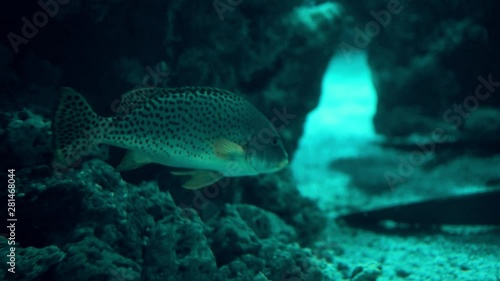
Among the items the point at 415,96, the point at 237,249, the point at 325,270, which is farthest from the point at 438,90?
the point at 237,249

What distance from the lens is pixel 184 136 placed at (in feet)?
11.8

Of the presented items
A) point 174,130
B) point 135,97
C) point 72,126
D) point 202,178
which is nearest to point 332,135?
point 202,178

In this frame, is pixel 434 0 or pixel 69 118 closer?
pixel 69 118

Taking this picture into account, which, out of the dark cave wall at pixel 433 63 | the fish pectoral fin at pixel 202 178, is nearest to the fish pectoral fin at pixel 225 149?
the fish pectoral fin at pixel 202 178

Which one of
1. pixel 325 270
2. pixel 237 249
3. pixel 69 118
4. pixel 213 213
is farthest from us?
pixel 213 213

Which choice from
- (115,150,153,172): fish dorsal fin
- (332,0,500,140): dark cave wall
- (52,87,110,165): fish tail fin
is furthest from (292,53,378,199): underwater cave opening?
(52,87,110,165): fish tail fin

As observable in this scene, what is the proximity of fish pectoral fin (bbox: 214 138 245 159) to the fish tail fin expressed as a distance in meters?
1.12

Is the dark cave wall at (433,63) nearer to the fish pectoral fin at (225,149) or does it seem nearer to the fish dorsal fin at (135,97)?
the fish pectoral fin at (225,149)

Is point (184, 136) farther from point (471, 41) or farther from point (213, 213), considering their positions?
point (471, 41)

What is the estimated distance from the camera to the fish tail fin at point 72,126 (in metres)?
3.37

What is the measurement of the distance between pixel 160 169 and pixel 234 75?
1.78 meters

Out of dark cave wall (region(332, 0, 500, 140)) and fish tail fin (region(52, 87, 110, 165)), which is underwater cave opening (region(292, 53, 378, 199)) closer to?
dark cave wall (region(332, 0, 500, 140))

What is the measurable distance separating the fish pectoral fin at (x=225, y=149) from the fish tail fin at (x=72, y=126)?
112 centimetres

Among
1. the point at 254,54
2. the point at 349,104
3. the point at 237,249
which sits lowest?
the point at 237,249
